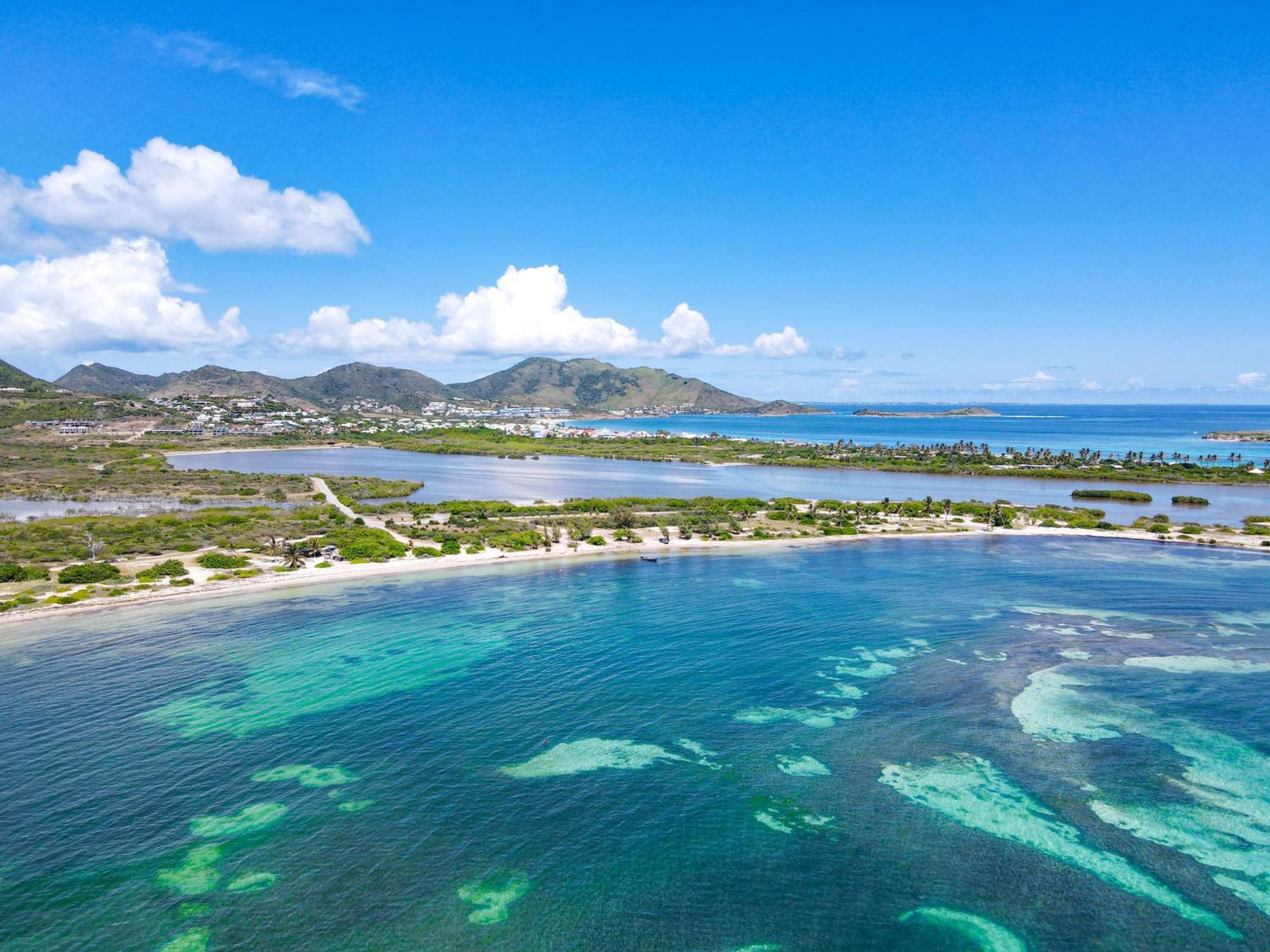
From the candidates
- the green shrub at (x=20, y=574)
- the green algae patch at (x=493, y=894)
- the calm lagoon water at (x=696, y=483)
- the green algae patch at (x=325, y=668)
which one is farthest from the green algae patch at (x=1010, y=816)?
the calm lagoon water at (x=696, y=483)

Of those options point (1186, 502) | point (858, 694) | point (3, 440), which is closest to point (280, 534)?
point (858, 694)

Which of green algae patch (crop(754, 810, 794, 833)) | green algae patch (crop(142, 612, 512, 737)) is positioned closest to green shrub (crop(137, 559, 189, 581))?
green algae patch (crop(142, 612, 512, 737))

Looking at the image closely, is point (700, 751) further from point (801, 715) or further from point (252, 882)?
point (252, 882)

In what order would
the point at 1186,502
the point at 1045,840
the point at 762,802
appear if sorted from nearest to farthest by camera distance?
1. the point at 1045,840
2. the point at 762,802
3. the point at 1186,502

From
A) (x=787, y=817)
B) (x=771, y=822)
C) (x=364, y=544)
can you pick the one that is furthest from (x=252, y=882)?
(x=364, y=544)

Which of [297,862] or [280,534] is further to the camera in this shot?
[280,534]

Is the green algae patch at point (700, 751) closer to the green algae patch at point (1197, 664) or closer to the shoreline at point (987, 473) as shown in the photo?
the green algae patch at point (1197, 664)

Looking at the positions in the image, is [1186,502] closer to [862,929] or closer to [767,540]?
[767,540]
